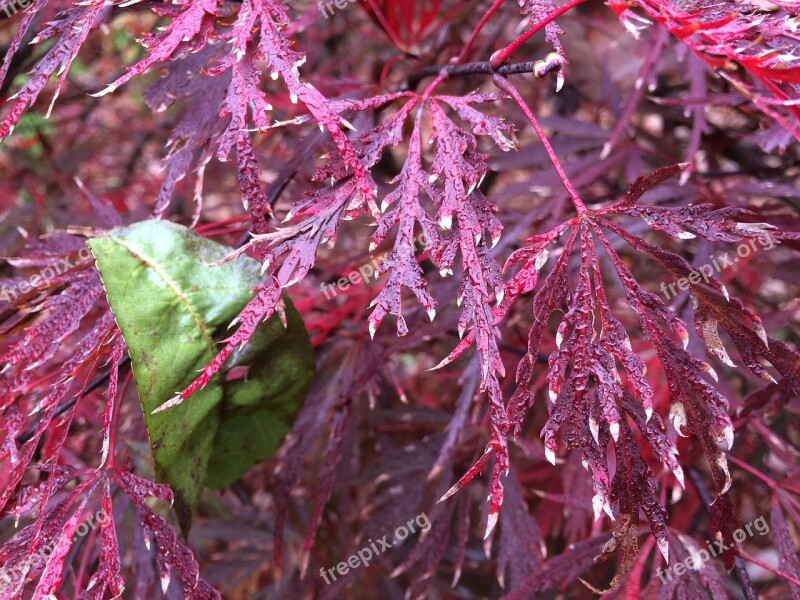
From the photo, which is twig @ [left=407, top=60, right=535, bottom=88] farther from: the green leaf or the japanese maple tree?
the green leaf

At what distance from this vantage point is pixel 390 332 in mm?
935

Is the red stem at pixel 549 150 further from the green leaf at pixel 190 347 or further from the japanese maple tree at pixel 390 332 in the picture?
the green leaf at pixel 190 347

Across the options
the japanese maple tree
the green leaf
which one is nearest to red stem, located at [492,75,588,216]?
the japanese maple tree

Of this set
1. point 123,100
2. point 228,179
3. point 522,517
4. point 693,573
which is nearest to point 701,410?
point 693,573

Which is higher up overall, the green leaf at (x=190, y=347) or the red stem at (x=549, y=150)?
the red stem at (x=549, y=150)

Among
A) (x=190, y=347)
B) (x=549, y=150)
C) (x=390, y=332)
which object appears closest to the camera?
(x=549, y=150)

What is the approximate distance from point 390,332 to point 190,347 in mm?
338

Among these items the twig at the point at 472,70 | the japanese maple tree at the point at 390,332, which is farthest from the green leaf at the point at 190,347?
the twig at the point at 472,70

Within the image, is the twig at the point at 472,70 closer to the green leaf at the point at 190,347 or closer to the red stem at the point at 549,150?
the red stem at the point at 549,150

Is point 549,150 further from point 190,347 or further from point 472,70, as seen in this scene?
point 190,347

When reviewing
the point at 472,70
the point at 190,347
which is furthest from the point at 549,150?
the point at 190,347

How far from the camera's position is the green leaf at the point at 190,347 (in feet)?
2.02

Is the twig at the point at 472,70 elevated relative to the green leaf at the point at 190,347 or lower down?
elevated

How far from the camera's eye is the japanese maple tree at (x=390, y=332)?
52 centimetres
